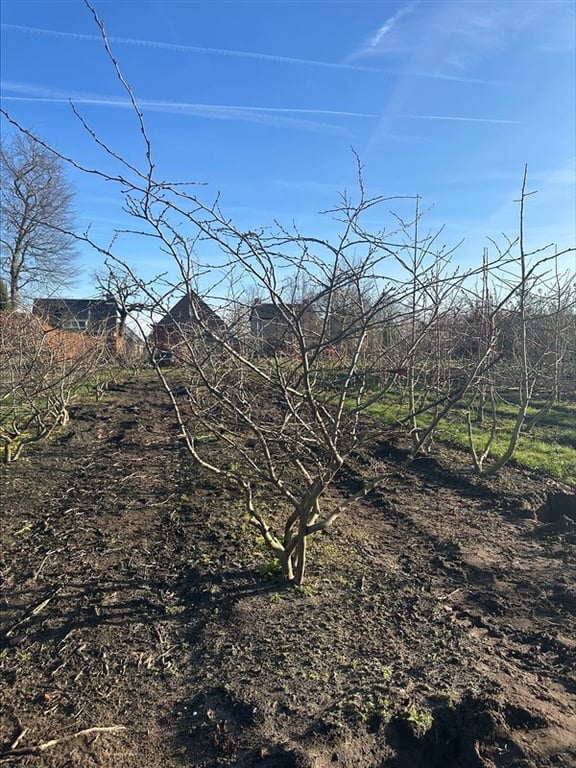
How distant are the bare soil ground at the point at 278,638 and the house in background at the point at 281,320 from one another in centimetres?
149

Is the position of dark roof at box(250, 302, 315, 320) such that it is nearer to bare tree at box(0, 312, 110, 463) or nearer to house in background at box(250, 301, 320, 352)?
house in background at box(250, 301, 320, 352)

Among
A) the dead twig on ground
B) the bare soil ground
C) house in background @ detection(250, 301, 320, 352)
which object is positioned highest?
house in background @ detection(250, 301, 320, 352)

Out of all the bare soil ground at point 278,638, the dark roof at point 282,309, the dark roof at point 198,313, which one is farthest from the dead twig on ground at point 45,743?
the dark roof at point 282,309

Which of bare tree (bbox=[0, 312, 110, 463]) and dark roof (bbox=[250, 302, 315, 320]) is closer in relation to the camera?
dark roof (bbox=[250, 302, 315, 320])

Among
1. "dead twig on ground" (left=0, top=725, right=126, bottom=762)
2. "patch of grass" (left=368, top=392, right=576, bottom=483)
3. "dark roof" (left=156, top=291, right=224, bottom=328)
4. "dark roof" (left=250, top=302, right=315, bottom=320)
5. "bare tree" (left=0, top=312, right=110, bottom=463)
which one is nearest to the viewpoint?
"dead twig on ground" (left=0, top=725, right=126, bottom=762)

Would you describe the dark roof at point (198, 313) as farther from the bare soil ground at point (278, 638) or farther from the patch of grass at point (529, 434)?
the patch of grass at point (529, 434)

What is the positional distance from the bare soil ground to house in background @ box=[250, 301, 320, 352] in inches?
58.7

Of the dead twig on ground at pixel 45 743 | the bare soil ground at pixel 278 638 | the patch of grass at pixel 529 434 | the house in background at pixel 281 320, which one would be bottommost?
the dead twig on ground at pixel 45 743

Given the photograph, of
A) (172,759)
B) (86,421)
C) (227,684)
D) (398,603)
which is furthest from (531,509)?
(86,421)

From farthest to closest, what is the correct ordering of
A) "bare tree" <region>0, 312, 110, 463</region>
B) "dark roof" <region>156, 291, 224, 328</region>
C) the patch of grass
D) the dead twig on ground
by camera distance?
the patch of grass < "bare tree" <region>0, 312, 110, 463</region> < "dark roof" <region>156, 291, 224, 328</region> < the dead twig on ground

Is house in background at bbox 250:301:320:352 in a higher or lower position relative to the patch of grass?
higher

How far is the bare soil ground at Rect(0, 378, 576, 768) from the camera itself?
86.7 inches

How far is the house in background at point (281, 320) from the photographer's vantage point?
2790 millimetres

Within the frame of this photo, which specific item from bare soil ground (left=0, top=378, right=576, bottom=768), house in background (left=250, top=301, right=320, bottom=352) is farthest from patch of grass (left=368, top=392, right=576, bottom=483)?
house in background (left=250, top=301, right=320, bottom=352)
